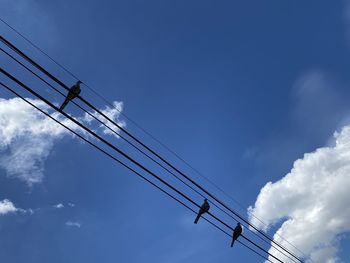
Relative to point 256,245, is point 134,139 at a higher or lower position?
lower

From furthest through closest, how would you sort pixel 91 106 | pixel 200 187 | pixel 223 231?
pixel 223 231 → pixel 200 187 → pixel 91 106

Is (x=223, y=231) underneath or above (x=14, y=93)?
above

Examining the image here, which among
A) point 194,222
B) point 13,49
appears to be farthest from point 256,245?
point 13,49

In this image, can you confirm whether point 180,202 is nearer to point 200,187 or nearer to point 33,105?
point 200,187

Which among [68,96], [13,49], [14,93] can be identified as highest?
[68,96]

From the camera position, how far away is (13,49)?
30.9ft

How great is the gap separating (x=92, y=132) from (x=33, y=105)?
1559 millimetres

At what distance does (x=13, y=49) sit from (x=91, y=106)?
2.23m

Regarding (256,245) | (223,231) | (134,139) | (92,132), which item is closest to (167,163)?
(134,139)

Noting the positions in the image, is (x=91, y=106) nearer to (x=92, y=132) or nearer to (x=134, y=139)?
(x=92, y=132)

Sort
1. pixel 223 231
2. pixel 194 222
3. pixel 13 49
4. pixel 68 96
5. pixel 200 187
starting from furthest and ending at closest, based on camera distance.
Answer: pixel 194 222
pixel 223 231
pixel 200 187
pixel 68 96
pixel 13 49

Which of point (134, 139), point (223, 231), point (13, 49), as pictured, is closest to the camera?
point (13, 49)

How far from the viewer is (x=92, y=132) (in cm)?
1023

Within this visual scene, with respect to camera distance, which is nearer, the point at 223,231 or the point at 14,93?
the point at 14,93
